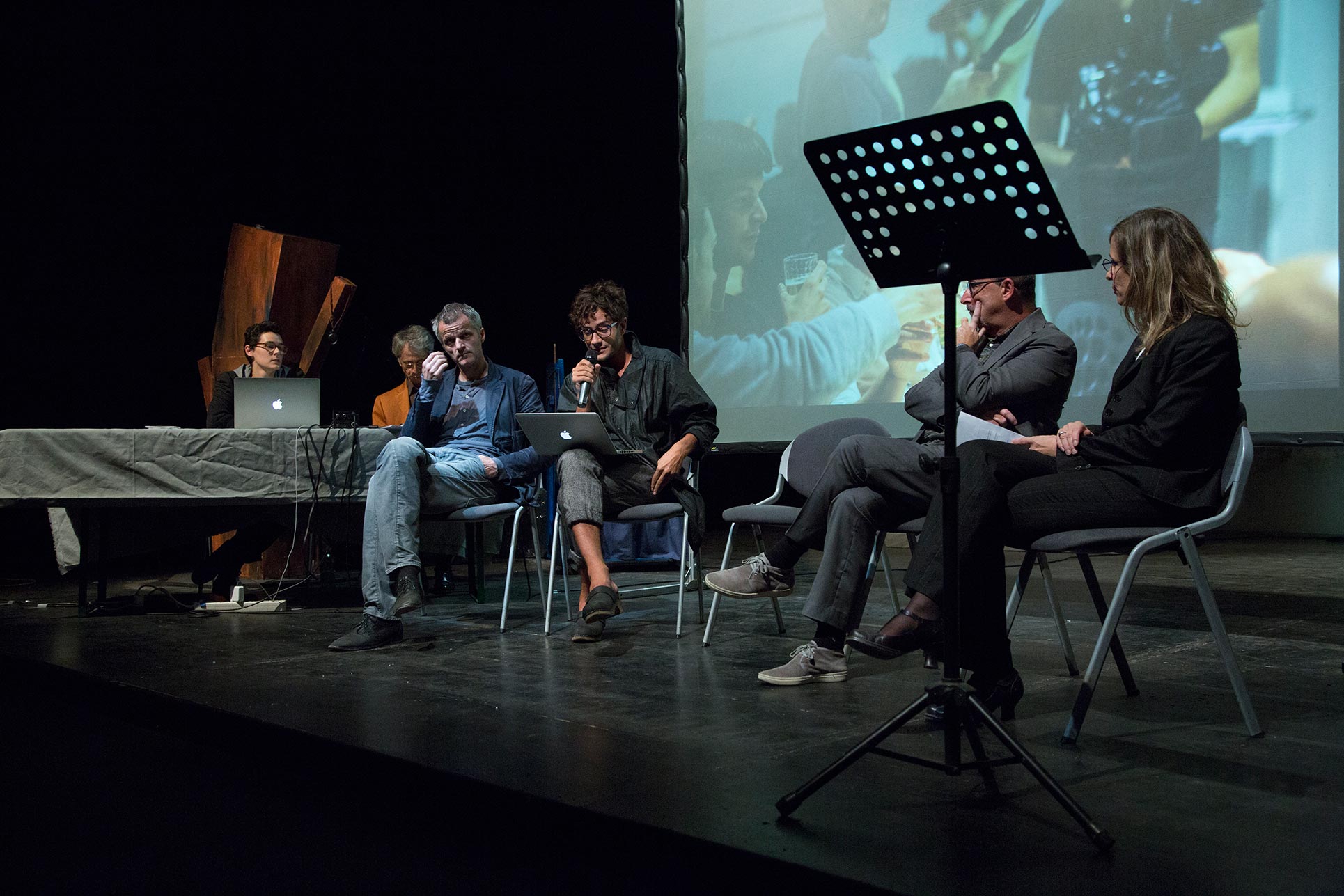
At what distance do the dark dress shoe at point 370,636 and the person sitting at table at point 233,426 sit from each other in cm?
119

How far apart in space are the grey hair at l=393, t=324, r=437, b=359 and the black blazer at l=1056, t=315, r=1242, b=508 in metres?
3.48

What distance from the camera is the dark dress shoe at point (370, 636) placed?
10.7 ft

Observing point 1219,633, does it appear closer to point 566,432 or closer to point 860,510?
point 860,510

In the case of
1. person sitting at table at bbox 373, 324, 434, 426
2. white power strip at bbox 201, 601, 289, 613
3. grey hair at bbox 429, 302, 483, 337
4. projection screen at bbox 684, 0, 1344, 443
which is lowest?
white power strip at bbox 201, 601, 289, 613

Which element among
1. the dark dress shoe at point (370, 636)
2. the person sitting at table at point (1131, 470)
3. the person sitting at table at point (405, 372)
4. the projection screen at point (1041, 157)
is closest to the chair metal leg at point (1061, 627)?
the person sitting at table at point (1131, 470)

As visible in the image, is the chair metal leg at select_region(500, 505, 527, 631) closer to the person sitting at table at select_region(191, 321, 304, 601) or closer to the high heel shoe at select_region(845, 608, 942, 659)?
the person sitting at table at select_region(191, 321, 304, 601)

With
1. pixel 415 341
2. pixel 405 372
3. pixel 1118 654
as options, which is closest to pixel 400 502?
pixel 405 372

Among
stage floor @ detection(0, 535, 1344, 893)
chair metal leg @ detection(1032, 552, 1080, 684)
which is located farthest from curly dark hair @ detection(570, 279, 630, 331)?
chair metal leg @ detection(1032, 552, 1080, 684)

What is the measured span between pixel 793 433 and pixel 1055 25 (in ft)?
7.27

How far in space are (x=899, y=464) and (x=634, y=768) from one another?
0.98 m

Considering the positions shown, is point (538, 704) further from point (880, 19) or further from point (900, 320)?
point (880, 19)

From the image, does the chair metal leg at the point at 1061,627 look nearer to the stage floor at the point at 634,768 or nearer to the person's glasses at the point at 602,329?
the stage floor at the point at 634,768

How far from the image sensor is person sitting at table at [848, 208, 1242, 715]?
2104 millimetres

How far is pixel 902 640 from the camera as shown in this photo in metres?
2.11
